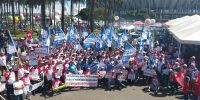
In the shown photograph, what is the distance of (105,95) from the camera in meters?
18.8

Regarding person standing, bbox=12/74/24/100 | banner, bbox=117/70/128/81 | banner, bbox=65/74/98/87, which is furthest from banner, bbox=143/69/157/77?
person standing, bbox=12/74/24/100

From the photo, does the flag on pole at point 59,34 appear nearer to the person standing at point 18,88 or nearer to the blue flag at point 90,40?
the blue flag at point 90,40

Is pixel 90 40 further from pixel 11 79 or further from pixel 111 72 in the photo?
pixel 11 79

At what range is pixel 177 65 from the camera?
794 inches

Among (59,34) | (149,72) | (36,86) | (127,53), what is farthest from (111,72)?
(59,34)

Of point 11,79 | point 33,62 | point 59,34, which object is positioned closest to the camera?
point 11,79

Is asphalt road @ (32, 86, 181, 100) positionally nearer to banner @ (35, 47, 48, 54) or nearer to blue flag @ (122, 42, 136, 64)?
blue flag @ (122, 42, 136, 64)

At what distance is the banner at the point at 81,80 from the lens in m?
19.2

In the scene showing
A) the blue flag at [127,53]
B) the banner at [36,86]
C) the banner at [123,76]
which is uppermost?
the blue flag at [127,53]

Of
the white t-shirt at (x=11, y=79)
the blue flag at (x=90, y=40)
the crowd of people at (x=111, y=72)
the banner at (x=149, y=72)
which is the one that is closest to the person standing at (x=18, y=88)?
the crowd of people at (x=111, y=72)

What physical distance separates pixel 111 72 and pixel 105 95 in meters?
1.85

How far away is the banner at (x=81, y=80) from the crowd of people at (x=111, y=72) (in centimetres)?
26

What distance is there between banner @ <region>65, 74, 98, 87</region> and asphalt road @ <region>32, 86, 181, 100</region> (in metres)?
0.36

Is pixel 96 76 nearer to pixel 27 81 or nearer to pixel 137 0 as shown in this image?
pixel 27 81
